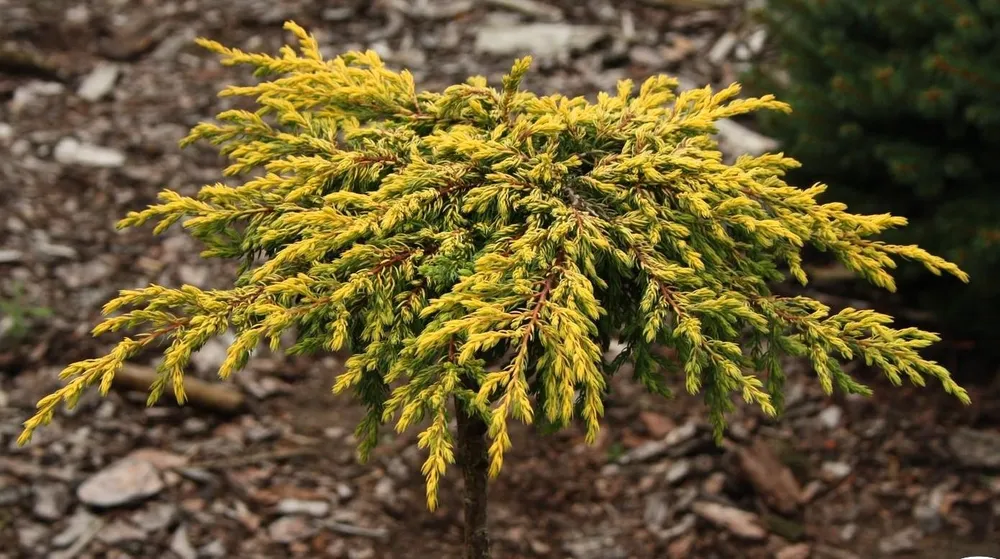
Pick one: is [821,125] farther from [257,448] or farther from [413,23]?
[413,23]

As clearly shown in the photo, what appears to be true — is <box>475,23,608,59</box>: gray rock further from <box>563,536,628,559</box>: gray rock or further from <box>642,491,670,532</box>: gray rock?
<box>563,536,628,559</box>: gray rock

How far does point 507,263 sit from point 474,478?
94 cm

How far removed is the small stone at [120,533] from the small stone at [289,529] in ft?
1.98

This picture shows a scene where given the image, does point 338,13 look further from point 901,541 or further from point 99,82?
point 901,541

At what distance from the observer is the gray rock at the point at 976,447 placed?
185 inches

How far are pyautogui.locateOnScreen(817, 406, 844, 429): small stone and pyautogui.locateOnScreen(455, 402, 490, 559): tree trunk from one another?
275 cm

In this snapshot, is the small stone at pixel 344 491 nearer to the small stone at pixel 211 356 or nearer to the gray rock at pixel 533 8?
the small stone at pixel 211 356

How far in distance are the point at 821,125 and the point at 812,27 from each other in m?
0.68

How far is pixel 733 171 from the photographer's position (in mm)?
2465

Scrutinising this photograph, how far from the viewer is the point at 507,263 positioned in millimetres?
2189

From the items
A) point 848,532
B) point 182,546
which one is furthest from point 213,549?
point 848,532

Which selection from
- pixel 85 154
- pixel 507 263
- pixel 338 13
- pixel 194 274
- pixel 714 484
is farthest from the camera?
pixel 338 13

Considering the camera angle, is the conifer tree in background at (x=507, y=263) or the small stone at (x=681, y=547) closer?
the conifer tree in background at (x=507, y=263)

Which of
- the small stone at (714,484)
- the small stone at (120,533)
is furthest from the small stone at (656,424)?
the small stone at (120,533)
